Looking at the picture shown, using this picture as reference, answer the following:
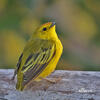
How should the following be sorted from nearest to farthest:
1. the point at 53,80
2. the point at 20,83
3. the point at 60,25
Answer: the point at 20,83
the point at 53,80
the point at 60,25

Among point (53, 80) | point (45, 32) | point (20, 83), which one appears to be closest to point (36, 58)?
point (53, 80)

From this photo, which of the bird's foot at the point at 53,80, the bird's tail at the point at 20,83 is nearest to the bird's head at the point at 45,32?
the bird's foot at the point at 53,80

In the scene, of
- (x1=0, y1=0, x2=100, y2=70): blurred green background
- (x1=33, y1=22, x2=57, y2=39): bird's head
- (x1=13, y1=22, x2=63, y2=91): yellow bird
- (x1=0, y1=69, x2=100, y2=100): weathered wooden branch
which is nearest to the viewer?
(x1=0, y1=69, x2=100, y2=100): weathered wooden branch

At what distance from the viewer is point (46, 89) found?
358 cm

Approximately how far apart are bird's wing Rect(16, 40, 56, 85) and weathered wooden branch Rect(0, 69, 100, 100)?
14 centimetres

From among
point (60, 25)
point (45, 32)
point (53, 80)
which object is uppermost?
point (45, 32)

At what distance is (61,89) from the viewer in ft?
11.6

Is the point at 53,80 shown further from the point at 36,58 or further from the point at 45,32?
the point at 45,32

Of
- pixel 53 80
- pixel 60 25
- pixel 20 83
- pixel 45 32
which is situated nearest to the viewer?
pixel 20 83

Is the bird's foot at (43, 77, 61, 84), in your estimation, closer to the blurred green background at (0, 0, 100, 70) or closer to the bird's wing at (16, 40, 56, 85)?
the bird's wing at (16, 40, 56, 85)

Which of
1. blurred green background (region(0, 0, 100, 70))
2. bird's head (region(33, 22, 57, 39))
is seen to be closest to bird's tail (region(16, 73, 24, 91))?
bird's head (region(33, 22, 57, 39))

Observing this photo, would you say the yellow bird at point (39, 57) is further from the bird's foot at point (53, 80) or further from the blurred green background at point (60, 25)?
the blurred green background at point (60, 25)

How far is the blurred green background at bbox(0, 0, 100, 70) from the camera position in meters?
5.10

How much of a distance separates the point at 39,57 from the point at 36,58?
0.04 meters
